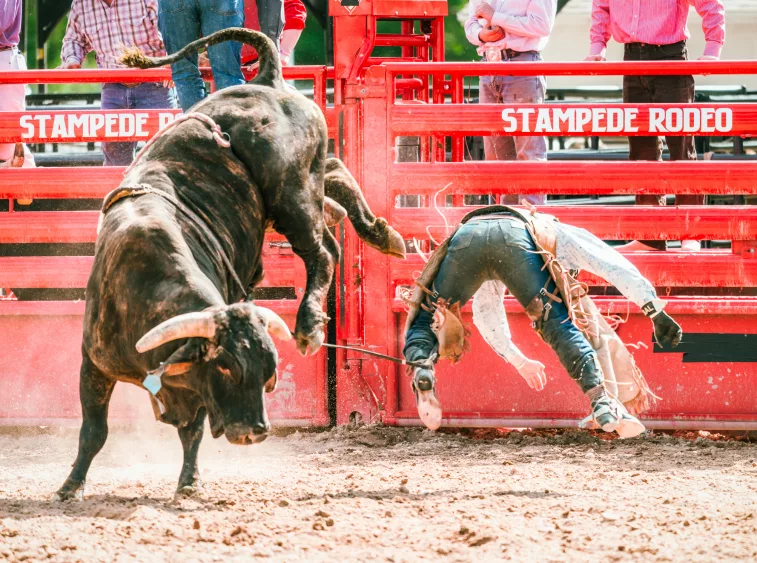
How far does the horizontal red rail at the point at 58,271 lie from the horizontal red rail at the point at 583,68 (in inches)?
48.2

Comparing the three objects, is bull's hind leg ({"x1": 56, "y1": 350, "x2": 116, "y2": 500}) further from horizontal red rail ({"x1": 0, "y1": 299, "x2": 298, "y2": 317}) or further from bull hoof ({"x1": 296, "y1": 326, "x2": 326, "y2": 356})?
horizontal red rail ({"x1": 0, "y1": 299, "x2": 298, "y2": 317})

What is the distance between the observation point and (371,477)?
496 centimetres

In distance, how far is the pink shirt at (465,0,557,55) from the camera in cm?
662

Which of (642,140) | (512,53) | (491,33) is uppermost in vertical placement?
(491,33)

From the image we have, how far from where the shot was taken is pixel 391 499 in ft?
14.5

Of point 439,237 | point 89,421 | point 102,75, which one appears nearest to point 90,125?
point 102,75

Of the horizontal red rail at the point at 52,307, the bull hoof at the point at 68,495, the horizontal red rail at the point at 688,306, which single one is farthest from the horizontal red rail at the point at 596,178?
the bull hoof at the point at 68,495

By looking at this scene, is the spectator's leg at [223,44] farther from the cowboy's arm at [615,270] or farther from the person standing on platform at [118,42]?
the cowboy's arm at [615,270]

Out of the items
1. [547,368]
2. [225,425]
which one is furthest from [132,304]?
[547,368]

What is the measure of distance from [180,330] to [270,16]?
9.00ft

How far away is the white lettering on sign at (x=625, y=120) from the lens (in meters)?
5.95

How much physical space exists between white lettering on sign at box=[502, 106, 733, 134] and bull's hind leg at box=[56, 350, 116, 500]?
2737 millimetres

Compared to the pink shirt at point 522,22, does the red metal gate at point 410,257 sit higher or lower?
lower

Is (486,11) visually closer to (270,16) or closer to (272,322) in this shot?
(270,16)
